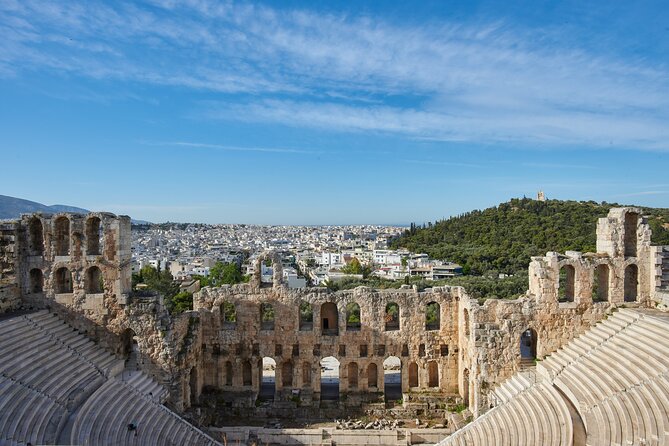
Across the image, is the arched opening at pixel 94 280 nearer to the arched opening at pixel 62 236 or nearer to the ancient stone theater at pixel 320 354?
the ancient stone theater at pixel 320 354

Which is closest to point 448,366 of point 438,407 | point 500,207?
point 438,407

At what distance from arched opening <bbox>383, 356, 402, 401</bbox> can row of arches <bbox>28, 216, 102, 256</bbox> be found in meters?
14.6

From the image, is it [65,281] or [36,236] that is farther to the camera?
[65,281]

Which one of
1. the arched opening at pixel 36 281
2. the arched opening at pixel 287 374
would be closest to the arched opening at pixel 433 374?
the arched opening at pixel 287 374

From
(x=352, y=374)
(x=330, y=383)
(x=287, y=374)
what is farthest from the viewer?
(x=330, y=383)

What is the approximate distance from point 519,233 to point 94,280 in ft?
190

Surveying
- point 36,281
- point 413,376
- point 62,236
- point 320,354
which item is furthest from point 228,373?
point 62,236

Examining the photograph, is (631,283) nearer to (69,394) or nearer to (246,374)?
(246,374)

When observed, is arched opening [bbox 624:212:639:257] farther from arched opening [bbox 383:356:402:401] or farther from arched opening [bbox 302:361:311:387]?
arched opening [bbox 302:361:311:387]

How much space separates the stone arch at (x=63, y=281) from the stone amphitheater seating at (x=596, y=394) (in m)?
16.4

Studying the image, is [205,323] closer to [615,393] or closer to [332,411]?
[332,411]

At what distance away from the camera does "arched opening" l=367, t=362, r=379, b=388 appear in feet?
76.0

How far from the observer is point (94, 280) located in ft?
68.5

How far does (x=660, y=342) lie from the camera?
53.0 feet
